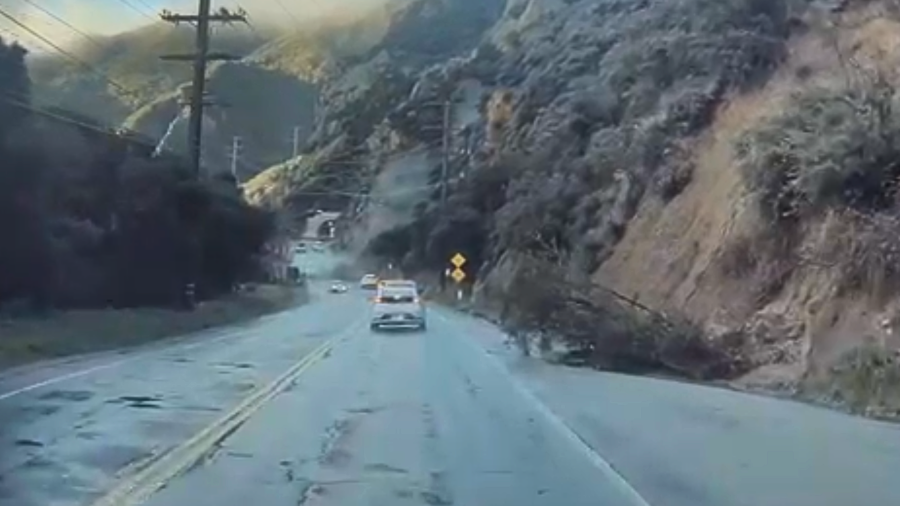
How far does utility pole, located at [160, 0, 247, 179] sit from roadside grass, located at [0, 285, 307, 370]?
616 centimetres

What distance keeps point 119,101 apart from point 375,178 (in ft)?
265

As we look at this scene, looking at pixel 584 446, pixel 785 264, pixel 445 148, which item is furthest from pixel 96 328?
pixel 445 148

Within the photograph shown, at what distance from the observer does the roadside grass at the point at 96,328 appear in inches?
1470

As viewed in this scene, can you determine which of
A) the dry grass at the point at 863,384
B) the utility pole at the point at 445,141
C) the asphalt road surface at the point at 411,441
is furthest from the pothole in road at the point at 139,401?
the utility pole at the point at 445,141

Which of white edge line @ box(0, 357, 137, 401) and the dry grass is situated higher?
the dry grass

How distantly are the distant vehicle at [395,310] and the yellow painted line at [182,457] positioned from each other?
97.1 feet

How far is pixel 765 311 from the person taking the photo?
3778 cm

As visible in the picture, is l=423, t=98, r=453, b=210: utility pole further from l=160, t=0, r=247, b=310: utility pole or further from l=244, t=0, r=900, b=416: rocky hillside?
l=160, t=0, r=247, b=310: utility pole

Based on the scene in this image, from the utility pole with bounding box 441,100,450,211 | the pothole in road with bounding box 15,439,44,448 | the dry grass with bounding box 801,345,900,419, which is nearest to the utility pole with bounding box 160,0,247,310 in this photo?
the dry grass with bounding box 801,345,900,419

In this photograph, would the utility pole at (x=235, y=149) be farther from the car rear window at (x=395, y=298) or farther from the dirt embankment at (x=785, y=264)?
the dirt embankment at (x=785, y=264)

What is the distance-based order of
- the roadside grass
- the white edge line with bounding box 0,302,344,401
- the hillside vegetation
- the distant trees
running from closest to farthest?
the white edge line with bounding box 0,302,344,401
the roadside grass
the distant trees
the hillside vegetation

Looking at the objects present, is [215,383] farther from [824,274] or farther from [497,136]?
[497,136]

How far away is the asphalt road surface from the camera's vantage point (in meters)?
14.3

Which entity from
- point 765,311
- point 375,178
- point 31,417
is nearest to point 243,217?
point 765,311
